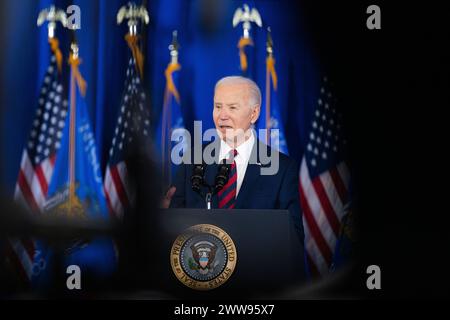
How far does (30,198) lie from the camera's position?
452cm

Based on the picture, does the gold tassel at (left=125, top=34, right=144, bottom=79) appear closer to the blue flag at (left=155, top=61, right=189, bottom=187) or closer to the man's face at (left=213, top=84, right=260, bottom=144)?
the blue flag at (left=155, top=61, right=189, bottom=187)

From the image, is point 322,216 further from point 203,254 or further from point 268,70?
point 268,70

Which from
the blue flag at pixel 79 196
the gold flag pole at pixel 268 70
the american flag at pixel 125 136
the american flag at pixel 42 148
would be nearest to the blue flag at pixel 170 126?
the american flag at pixel 125 136

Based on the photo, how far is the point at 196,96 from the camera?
4.45 meters

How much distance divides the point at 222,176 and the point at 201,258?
0.57m

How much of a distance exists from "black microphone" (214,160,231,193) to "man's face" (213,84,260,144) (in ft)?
0.64

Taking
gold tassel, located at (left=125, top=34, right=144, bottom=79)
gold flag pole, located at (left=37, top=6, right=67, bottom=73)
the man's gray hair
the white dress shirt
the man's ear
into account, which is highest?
gold flag pole, located at (left=37, top=6, right=67, bottom=73)

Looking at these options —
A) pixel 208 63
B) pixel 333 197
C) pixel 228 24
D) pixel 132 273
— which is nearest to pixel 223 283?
pixel 132 273

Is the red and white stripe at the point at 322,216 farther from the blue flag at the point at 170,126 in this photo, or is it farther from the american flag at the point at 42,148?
the american flag at the point at 42,148

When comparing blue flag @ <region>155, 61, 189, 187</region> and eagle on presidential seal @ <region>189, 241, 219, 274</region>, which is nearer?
eagle on presidential seal @ <region>189, 241, 219, 274</region>

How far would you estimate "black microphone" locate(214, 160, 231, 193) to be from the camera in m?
4.29

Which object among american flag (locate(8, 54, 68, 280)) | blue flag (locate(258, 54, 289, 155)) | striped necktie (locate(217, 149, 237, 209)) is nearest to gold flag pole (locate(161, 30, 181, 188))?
striped necktie (locate(217, 149, 237, 209))

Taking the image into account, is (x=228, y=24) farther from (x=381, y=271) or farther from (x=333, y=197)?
(x=381, y=271)

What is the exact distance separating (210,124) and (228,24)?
0.72 m
